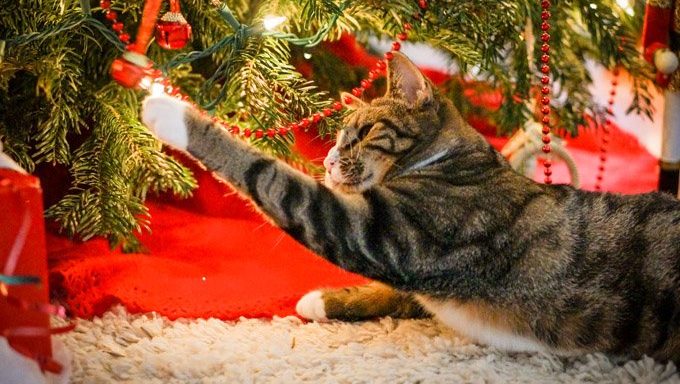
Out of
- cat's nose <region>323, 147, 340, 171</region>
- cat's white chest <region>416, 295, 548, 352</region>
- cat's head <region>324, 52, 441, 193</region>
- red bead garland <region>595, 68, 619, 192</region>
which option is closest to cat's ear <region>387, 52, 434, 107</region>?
cat's head <region>324, 52, 441, 193</region>

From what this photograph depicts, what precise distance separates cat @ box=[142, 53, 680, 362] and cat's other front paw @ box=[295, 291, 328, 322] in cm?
18

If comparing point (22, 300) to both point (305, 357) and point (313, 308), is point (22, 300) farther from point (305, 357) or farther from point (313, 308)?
point (313, 308)

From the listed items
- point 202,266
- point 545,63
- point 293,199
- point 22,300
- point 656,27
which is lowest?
point 202,266

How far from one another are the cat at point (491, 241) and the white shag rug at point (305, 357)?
0.11 feet

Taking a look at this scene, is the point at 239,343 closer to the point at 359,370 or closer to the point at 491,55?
the point at 359,370

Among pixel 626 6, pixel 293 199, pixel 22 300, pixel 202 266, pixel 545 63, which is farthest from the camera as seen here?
pixel 626 6

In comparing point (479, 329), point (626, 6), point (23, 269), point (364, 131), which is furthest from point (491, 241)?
point (626, 6)

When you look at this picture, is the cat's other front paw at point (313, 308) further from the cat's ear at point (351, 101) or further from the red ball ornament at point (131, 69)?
the red ball ornament at point (131, 69)

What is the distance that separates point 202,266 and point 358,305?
32 centimetres

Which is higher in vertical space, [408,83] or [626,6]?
[626,6]

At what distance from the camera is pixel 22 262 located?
2.44ft

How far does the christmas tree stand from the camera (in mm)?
1040

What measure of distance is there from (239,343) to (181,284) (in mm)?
221

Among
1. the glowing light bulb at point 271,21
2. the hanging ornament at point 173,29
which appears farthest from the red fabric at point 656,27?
the hanging ornament at point 173,29
